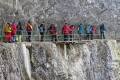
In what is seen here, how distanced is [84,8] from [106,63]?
5.94 m

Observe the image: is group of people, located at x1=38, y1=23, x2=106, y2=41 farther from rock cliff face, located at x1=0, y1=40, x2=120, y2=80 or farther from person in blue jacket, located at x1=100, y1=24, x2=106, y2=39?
rock cliff face, located at x1=0, y1=40, x2=120, y2=80

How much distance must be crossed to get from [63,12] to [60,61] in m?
7.44

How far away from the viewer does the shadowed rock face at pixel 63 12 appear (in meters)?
27.3

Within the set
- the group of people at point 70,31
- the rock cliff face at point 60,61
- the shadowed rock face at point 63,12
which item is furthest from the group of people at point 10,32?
the shadowed rock face at point 63,12

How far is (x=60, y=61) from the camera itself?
24.0 meters

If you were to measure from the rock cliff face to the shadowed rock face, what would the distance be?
11.3ft

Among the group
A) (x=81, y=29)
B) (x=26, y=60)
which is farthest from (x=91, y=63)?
(x=26, y=60)

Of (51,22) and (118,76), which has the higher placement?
(51,22)

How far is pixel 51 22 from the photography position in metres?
29.4

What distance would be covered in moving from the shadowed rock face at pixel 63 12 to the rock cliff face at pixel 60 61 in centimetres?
345

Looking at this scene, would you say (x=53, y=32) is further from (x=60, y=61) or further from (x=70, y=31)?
(x=60, y=61)

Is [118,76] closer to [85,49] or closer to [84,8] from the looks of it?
[85,49]

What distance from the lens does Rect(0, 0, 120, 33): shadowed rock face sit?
27312mm

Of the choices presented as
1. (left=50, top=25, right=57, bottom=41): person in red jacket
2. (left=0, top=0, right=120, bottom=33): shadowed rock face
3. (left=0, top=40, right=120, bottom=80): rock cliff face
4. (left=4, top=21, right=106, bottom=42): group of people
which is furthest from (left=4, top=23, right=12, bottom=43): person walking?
(left=50, top=25, right=57, bottom=41): person in red jacket
